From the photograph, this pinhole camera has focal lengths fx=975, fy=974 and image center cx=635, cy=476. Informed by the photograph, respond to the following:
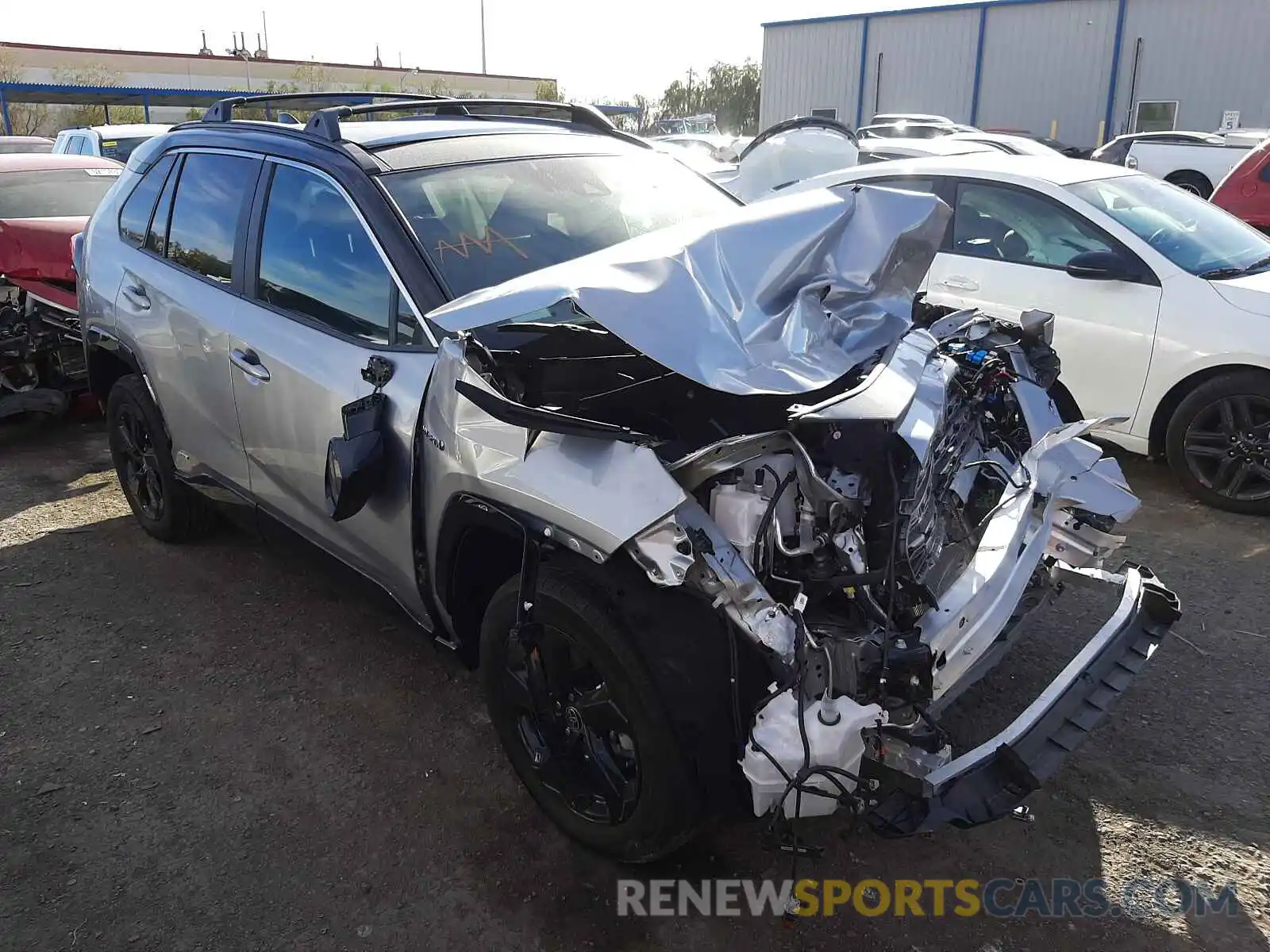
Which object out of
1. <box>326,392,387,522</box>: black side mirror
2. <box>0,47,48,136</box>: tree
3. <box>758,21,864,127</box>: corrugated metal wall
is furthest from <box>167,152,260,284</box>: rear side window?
<box>0,47,48,136</box>: tree

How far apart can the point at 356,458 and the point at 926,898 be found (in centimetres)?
204

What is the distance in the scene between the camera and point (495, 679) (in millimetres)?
2826

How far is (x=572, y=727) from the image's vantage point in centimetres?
268

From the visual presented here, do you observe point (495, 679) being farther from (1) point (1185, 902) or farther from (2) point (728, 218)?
(1) point (1185, 902)

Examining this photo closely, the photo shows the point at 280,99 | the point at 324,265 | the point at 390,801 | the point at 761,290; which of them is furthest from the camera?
the point at 280,99

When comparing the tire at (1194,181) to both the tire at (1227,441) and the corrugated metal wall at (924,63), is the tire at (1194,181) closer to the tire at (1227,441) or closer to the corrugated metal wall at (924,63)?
the tire at (1227,441)

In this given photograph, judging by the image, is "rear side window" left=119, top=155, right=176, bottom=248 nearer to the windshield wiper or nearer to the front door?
the front door

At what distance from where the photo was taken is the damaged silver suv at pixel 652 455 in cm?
229

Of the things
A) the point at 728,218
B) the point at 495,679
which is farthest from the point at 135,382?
the point at 728,218

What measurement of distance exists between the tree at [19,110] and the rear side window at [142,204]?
123 ft

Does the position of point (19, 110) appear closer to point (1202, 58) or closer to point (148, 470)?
point (1202, 58)

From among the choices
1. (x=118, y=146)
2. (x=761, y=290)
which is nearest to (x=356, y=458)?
(x=761, y=290)

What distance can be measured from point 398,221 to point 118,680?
7.07 ft

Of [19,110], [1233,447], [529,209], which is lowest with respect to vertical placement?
[1233,447]
